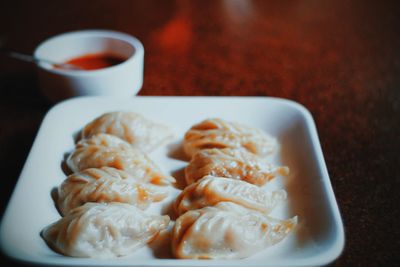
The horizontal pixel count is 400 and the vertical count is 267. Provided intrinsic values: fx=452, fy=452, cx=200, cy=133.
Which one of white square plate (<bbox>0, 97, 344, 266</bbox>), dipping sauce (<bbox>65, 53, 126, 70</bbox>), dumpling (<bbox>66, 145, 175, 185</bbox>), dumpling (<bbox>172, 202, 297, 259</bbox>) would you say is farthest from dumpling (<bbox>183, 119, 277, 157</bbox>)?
dipping sauce (<bbox>65, 53, 126, 70</bbox>)

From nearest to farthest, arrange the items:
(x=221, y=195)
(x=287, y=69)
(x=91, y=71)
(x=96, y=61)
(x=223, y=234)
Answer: (x=223, y=234) → (x=221, y=195) → (x=91, y=71) → (x=96, y=61) → (x=287, y=69)

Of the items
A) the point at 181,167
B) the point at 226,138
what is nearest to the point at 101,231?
the point at 181,167

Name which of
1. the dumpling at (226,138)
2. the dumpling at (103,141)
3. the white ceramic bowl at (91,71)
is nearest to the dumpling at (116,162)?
the dumpling at (103,141)

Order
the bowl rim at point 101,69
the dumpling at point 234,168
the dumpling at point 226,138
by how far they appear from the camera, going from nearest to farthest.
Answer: the dumpling at point 234,168
the dumpling at point 226,138
the bowl rim at point 101,69

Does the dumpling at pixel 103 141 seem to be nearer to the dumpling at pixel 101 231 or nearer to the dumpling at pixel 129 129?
the dumpling at pixel 129 129

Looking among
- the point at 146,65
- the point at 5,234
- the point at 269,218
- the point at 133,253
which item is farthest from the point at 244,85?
the point at 5,234

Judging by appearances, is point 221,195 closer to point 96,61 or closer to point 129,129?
point 129,129
